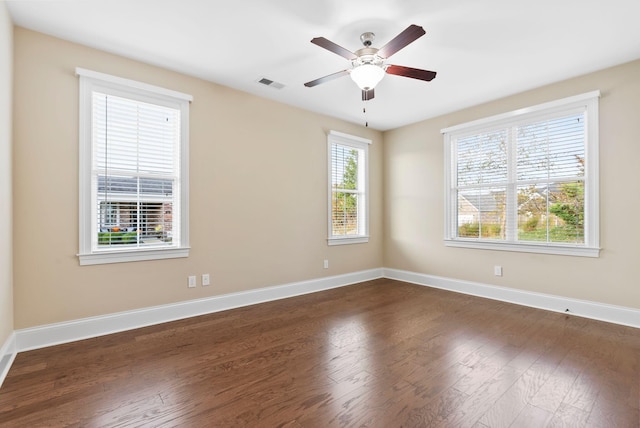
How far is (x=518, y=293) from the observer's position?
402 centimetres

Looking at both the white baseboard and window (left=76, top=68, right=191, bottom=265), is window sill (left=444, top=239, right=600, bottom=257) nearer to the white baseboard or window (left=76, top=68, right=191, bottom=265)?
the white baseboard

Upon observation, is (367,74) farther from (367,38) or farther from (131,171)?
(131,171)

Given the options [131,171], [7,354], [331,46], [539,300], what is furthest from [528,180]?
[7,354]

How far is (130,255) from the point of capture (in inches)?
122

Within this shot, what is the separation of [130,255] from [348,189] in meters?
3.34

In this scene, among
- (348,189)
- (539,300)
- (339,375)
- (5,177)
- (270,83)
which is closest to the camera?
(339,375)

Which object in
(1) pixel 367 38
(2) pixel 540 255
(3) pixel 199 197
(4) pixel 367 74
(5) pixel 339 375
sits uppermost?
(1) pixel 367 38

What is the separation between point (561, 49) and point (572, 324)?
278cm

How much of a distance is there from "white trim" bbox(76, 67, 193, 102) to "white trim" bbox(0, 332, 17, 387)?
7.66 feet

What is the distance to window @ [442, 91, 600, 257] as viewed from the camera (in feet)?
11.6

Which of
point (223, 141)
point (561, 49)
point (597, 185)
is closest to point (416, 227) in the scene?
point (597, 185)

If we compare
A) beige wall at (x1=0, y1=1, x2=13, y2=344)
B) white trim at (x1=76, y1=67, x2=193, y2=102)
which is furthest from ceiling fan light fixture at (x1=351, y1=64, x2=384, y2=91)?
beige wall at (x1=0, y1=1, x2=13, y2=344)

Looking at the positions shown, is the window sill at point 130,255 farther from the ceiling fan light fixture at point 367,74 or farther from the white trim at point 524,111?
the white trim at point 524,111

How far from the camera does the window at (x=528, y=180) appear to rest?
3.53m
